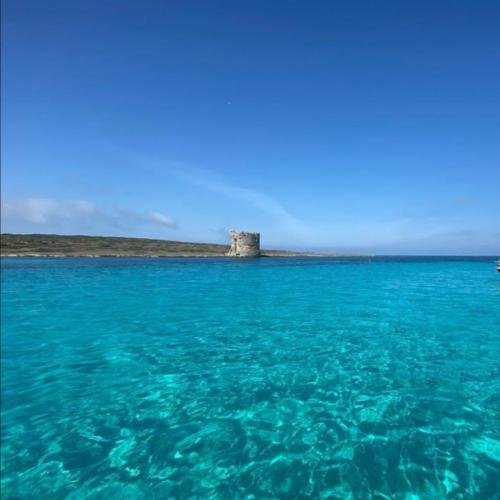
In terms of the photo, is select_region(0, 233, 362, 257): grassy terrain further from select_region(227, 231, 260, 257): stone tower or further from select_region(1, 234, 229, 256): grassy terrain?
select_region(227, 231, 260, 257): stone tower

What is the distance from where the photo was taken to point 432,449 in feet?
20.1

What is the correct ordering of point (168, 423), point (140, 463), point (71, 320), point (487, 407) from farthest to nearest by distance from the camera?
point (71, 320), point (487, 407), point (168, 423), point (140, 463)

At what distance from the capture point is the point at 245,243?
3664 inches

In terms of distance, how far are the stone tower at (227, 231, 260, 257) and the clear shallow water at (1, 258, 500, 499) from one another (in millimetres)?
76949

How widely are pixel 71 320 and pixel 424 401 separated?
1536 centimetres

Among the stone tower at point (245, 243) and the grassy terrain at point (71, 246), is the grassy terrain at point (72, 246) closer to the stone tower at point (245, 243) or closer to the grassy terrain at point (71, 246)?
the grassy terrain at point (71, 246)

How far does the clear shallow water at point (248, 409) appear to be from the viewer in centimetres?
536

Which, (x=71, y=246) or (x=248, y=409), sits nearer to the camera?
(x=248, y=409)

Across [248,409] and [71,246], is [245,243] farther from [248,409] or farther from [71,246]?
[248,409]

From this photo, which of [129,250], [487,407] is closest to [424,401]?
[487,407]

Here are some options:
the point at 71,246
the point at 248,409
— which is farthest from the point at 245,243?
the point at 248,409

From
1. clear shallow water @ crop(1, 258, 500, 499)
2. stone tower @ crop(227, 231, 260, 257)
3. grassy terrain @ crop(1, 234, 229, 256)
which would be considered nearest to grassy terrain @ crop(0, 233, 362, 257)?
grassy terrain @ crop(1, 234, 229, 256)

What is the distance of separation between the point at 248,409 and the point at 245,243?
3372 inches

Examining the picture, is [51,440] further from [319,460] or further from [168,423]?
[319,460]
